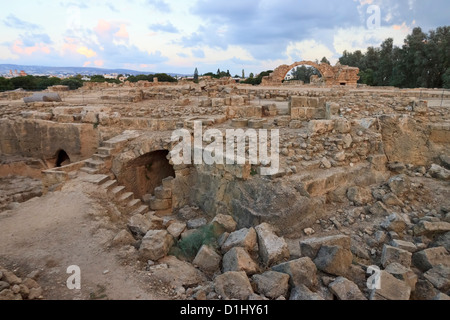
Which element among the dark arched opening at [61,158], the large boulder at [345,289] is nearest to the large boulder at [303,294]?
the large boulder at [345,289]

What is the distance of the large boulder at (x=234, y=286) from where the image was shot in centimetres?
359

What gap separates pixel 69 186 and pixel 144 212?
78.8 inches

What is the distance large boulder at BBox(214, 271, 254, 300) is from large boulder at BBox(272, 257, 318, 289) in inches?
22.7

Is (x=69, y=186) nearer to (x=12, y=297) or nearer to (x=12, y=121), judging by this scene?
(x=12, y=297)

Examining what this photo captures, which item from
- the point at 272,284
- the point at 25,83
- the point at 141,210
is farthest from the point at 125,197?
the point at 25,83

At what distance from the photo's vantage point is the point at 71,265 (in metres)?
4.30

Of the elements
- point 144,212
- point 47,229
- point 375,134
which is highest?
point 375,134

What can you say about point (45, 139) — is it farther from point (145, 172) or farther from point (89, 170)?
point (145, 172)

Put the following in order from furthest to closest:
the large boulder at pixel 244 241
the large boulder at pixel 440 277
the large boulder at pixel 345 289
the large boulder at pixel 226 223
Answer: the large boulder at pixel 226 223 → the large boulder at pixel 244 241 → the large boulder at pixel 440 277 → the large boulder at pixel 345 289

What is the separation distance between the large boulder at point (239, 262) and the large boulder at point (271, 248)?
10.3 inches

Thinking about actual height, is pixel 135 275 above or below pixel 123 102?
below

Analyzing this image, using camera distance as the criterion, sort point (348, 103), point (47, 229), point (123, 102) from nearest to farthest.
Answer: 1. point (47, 229)
2. point (348, 103)
3. point (123, 102)

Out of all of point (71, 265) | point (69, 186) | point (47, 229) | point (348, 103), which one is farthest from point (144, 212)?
point (348, 103)

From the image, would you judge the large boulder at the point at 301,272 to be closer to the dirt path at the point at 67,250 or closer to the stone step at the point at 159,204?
the dirt path at the point at 67,250
